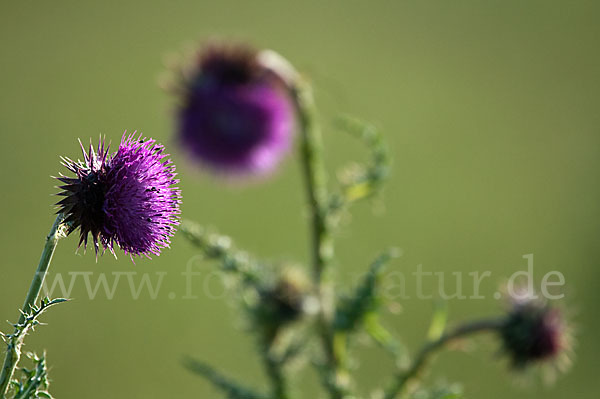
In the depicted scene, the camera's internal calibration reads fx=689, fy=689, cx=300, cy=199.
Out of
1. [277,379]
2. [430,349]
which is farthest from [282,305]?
[430,349]

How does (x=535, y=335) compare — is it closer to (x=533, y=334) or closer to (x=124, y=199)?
(x=533, y=334)

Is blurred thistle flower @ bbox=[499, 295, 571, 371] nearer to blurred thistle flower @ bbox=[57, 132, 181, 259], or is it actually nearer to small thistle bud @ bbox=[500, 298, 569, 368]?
small thistle bud @ bbox=[500, 298, 569, 368]

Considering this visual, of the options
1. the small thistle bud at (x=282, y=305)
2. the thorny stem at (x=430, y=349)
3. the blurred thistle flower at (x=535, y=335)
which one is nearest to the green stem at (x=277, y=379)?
the small thistle bud at (x=282, y=305)

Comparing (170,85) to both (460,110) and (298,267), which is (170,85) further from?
(460,110)

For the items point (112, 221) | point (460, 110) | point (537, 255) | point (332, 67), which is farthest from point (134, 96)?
point (112, 221)

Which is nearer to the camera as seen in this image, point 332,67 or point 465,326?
point 465,326

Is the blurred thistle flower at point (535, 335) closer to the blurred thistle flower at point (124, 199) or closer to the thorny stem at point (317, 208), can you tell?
the thorny stem at point (317, 208)
